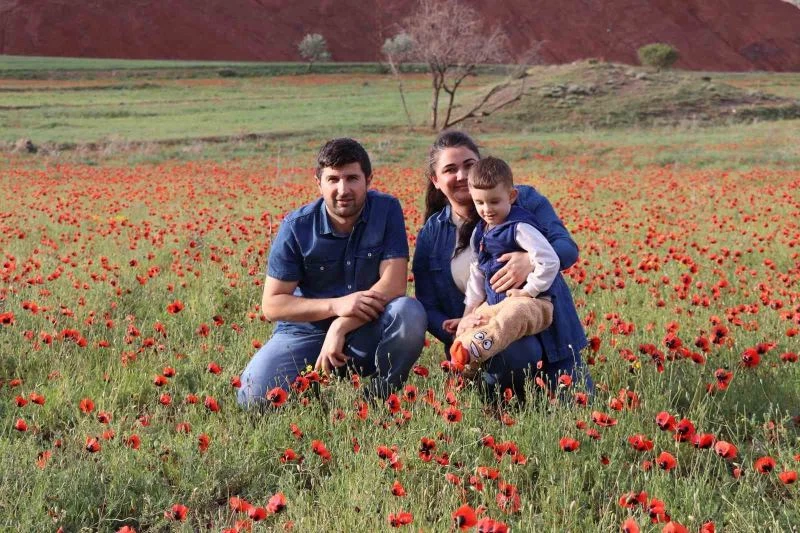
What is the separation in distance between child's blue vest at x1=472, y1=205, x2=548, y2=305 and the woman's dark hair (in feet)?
1.59

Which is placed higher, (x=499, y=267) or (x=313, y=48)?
(x=313, y=48)

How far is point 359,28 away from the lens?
87688 millimetres

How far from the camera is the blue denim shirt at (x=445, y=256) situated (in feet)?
12.6

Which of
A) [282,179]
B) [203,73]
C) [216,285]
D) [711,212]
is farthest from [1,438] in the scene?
[203,73]

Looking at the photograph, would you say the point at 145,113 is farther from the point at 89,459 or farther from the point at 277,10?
the point at 277,10

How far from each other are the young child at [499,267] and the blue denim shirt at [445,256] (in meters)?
0.24

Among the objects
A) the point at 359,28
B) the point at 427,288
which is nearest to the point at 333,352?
the point at 427,288

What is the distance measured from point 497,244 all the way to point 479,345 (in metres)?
0.56

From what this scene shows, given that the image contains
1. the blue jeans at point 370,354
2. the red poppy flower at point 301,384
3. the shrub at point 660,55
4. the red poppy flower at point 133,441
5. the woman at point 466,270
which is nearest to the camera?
the red poppy flower at point 133,441

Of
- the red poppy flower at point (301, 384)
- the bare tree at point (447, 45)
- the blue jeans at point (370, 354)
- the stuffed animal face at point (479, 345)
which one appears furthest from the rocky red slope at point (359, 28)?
the stuffed animal face at point (479, 345)

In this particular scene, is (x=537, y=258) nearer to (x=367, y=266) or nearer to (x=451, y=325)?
(x=451, y=325)

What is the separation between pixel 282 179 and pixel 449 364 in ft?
39.6

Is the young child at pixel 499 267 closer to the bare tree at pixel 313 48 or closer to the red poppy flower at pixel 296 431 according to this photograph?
the red poppy flower at pixel 296 431

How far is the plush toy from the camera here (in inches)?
129
